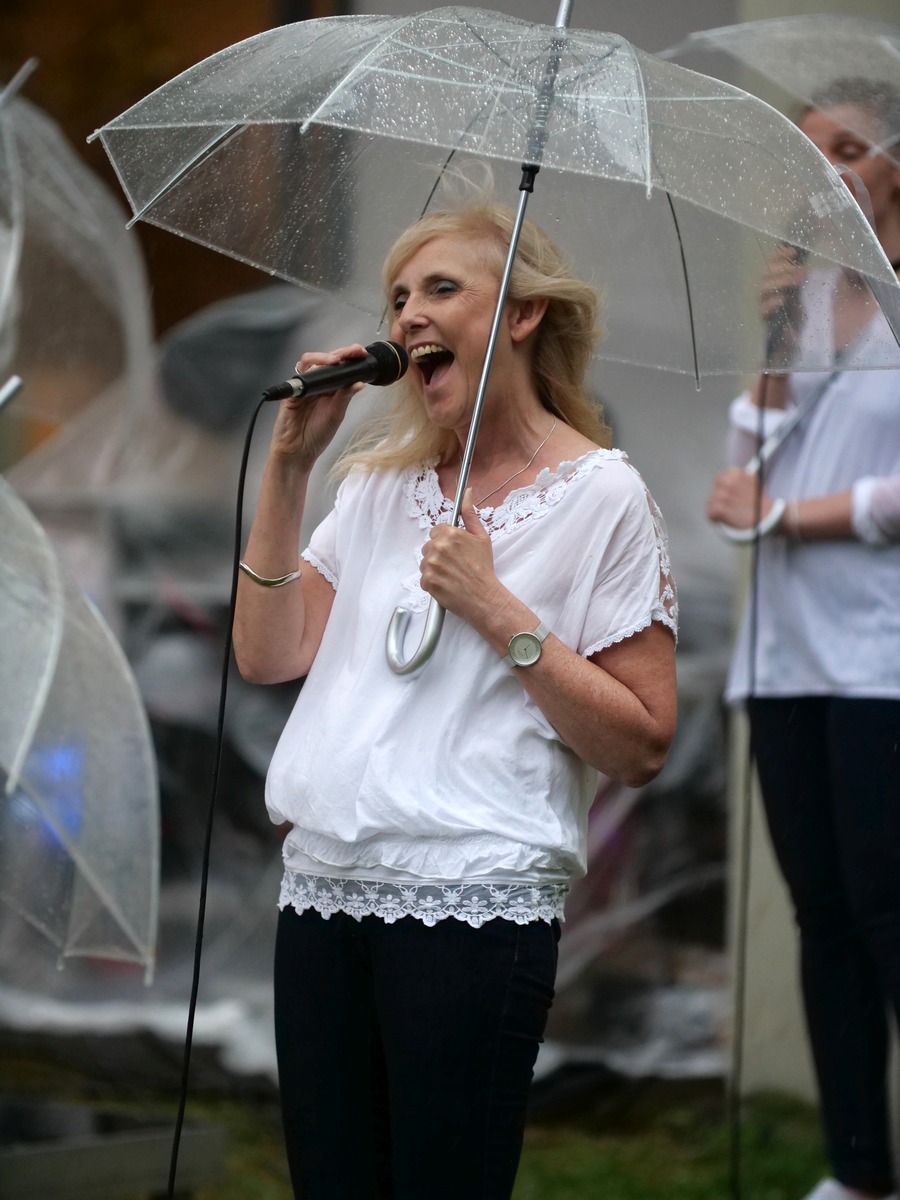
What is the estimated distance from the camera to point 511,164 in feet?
8.36

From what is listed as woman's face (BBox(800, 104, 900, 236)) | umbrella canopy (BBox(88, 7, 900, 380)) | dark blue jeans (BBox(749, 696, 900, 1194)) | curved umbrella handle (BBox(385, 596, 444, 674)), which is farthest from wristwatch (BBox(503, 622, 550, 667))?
woman's face (BBox(800, 104, 900, 236))

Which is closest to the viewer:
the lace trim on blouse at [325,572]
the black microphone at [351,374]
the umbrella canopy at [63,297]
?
the black microphone at [351,374]

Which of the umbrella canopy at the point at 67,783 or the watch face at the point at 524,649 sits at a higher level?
the watch face at the point at 524,649

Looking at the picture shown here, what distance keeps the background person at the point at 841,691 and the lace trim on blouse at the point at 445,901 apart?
113 centimetres

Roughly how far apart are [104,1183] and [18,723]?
1212 millimetres

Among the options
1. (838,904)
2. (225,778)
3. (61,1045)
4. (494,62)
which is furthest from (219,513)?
(494,62)

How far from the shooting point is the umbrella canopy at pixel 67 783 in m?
2.70

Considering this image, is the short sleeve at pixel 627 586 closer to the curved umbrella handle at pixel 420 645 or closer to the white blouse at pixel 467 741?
the white blouse at pixel 467 741

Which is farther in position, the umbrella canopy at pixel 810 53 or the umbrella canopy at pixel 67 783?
the umbrella canopy at pixel 810 53

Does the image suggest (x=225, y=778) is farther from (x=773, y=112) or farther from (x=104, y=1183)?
(x=773, y=112)

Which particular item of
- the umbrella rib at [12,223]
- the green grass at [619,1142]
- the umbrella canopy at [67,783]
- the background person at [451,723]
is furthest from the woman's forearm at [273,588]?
the green grass at [619,1142]

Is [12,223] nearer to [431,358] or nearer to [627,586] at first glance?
[431,358]

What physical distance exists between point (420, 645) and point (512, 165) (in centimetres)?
92

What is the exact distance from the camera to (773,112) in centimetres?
223
